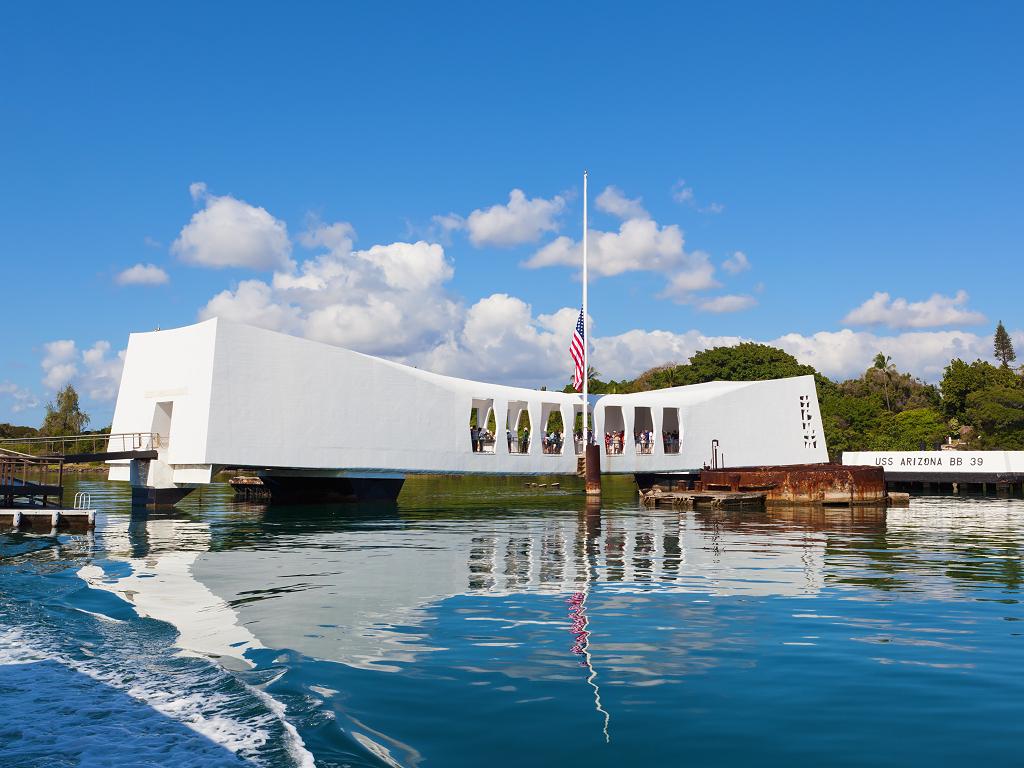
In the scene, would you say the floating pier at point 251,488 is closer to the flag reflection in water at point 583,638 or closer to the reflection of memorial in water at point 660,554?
the reflection of memorial in water at point 660,554

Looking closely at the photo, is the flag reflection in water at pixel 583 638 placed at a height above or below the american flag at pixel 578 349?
below

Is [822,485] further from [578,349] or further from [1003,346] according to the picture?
[1003,346]

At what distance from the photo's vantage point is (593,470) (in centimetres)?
3534

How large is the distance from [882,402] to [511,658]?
288ft

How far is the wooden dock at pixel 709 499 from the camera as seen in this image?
31.2m

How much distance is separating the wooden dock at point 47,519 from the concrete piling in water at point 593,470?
1982cm

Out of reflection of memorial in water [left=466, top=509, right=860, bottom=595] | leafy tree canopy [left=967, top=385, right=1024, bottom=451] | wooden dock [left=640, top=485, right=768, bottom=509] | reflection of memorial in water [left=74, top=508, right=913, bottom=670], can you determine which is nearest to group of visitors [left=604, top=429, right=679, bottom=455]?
wooden dock [left=640, top=485, right=768, bottom=509]

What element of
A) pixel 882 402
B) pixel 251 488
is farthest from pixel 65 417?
pixel 882 402

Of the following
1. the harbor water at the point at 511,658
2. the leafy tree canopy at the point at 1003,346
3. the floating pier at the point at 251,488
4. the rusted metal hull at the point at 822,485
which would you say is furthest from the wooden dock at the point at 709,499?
the leafy tree canopy at the point at 1003,346

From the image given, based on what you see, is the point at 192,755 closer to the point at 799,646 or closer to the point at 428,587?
the point at 799,646

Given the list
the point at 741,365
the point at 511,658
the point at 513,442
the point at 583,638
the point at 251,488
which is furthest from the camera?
the point at 741,365

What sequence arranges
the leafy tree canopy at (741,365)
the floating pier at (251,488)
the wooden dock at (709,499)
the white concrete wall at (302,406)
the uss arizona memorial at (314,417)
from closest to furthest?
the white concrete wall at (302,406)
the uss arizona memorial at (314,417)
the wooden dock at (709,499)
the floating pier at (251,488)
the leafy tree canopy at (741,365)

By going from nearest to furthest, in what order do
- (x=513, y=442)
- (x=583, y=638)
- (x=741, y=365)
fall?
(x=583, y=638) → (x=513, y=442) → (x=741, y=365)

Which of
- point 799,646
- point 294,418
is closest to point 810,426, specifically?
point 294,418
